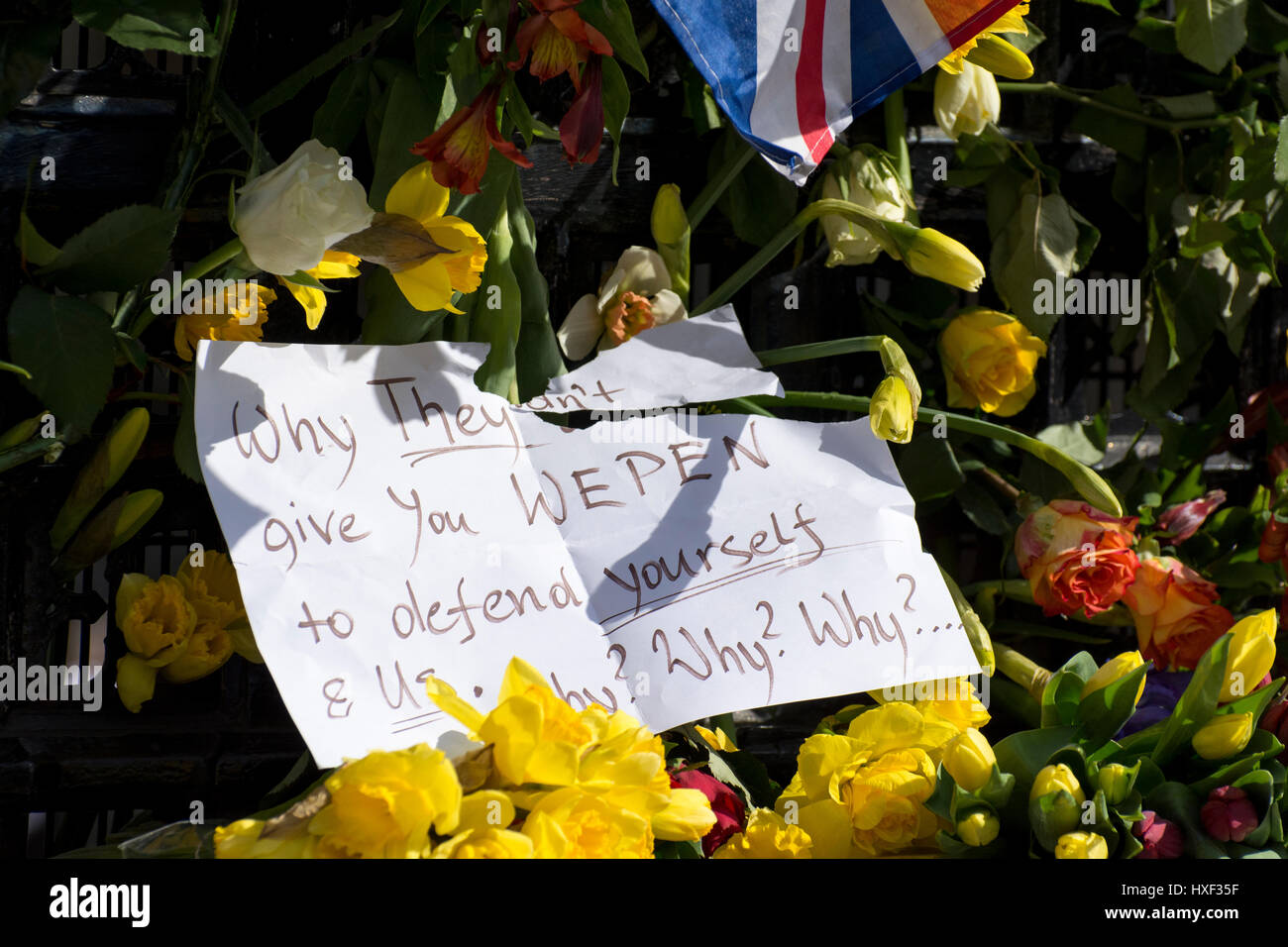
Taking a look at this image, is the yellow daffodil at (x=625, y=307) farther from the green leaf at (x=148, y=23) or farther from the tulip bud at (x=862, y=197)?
the green leaf at (x=148, y=23)

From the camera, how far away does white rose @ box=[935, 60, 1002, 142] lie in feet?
2.03

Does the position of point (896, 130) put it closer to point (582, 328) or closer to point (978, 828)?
point (582, 328)

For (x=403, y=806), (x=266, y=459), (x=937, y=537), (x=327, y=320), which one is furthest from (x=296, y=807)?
(x=937, y=537)

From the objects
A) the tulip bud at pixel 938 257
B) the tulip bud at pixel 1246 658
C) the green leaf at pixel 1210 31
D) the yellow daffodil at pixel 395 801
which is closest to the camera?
the yellow daffodil at pixel 395 801

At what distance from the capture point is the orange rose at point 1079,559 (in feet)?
1.96

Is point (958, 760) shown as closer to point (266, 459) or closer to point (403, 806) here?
point (403, 806)

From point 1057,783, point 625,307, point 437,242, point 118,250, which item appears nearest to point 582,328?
point 625,307

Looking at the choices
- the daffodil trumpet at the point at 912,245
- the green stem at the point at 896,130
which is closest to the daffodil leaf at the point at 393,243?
the daffodil trumpet at the point at 912,245

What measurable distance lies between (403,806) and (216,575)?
28cm

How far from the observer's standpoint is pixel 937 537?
2.33 feet

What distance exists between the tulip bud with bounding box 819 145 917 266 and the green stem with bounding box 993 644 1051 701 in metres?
0.25

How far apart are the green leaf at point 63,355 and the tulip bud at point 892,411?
0.36 metres

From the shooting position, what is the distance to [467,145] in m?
0.47
